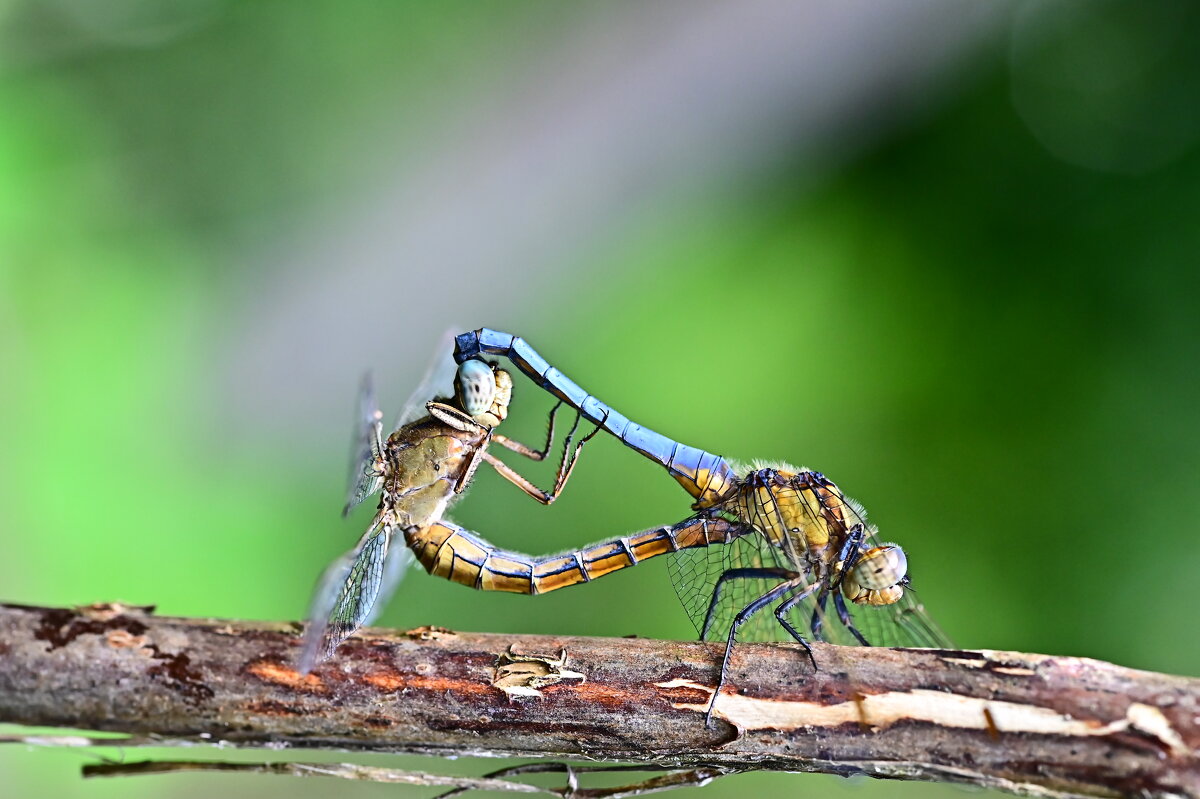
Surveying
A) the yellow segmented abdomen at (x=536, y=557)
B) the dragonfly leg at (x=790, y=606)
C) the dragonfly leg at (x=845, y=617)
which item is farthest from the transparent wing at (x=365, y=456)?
the dragonfly leg at (x=845, y=617)

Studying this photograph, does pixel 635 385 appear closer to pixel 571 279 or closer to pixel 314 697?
pixel 571 279

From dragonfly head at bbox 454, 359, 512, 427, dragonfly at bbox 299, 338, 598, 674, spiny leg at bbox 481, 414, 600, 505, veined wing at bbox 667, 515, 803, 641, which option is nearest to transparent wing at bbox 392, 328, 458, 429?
dragonfly at bbox 299, 338, 598, 674

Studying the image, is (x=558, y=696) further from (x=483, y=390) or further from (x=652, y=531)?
(x=483, y=390)

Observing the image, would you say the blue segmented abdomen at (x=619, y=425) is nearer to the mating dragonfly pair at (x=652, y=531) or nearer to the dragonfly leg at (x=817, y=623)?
the mating dragonfly pair at (x=652, y=531)

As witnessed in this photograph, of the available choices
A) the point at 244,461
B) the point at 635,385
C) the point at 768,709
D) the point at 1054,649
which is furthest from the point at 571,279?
the point at 768,709

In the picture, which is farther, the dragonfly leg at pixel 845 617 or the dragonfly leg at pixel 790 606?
the dragonfly leg at pixel 845 617
